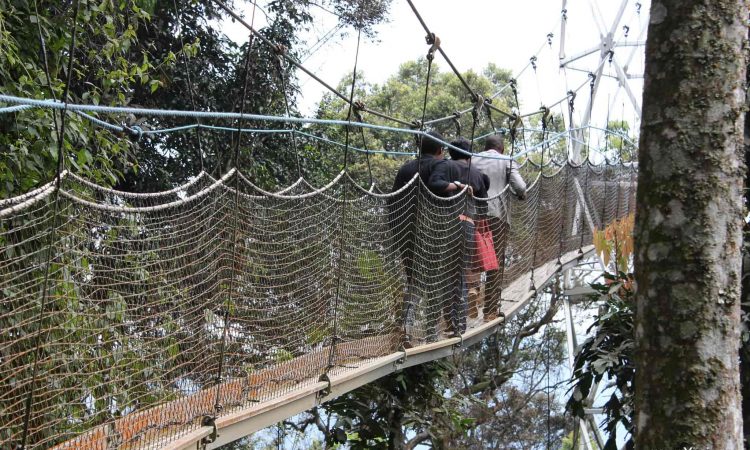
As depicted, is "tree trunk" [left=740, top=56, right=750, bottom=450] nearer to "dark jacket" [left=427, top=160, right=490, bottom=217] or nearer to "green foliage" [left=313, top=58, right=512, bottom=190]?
"dark jacket" [left=427, top=160, right=490, bottom=217]

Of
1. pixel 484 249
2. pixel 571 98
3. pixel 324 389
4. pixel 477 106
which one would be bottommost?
pixel 324 389

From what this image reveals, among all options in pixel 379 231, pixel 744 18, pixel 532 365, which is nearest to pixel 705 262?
pixel 744 18

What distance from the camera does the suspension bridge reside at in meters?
1.80

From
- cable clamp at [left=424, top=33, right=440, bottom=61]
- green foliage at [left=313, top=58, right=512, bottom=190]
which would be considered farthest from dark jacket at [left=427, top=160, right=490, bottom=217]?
green foliage at [left=313, top=58, right=512, bottom=190]

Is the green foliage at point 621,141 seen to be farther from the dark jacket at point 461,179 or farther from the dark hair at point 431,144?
the dark hair at point 431,144

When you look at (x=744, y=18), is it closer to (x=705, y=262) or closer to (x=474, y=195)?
(x=705, y=262)

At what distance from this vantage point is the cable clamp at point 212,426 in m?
1.97

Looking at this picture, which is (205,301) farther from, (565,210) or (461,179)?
(565,210)

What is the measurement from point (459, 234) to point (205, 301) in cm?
160

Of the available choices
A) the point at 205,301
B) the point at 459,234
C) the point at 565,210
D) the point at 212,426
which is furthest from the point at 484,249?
the point at 212,426

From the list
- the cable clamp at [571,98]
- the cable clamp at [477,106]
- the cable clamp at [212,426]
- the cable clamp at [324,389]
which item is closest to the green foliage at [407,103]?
the cable clamp at [571,98]

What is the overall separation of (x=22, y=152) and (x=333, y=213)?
0.90 m

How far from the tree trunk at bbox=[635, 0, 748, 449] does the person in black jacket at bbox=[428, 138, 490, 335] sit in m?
2.14

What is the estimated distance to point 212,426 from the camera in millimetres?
1973
